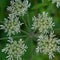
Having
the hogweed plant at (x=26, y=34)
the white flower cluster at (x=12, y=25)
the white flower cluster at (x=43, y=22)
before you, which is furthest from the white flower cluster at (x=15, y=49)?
the white flower cluster at (x=43, y=22)

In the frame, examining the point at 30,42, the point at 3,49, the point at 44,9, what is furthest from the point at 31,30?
the point at 44,9

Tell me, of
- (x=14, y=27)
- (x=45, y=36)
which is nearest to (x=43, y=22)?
(x=45, y=36)

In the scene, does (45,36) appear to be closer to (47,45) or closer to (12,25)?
(47,45)

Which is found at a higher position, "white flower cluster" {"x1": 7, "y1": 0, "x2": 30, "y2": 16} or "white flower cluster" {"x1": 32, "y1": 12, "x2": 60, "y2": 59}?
"white flower cluster" {"x1": 7, "y1": 0, "x2": 30, "y2": 16}

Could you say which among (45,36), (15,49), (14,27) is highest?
(14,27)

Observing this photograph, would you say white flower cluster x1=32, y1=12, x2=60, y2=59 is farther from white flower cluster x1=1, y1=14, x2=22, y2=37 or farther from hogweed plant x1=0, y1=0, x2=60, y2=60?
white flower cluster x1=1, y1=14, x2=22, y2=37

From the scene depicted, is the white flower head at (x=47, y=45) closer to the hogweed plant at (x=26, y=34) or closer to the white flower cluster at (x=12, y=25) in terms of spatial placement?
the hogweed plant at (x=26, y=34)

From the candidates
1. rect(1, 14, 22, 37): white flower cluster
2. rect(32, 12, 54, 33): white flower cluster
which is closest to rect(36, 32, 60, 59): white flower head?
rect(32, 12, 54, 33): white flower cluster
